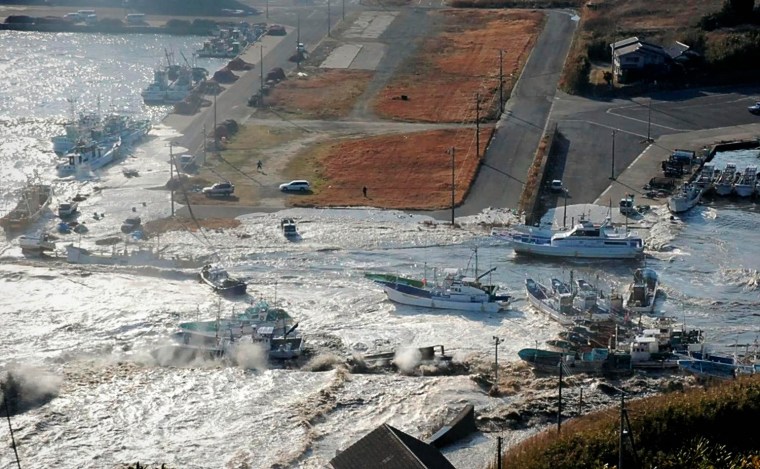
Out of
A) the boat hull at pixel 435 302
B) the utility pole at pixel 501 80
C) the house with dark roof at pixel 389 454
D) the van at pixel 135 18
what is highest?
the house with dark roof at pixel 389 454

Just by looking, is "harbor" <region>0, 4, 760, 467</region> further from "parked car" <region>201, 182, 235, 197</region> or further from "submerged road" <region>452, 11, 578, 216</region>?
"submerged road" <region>452, 11, 578, 216</region>

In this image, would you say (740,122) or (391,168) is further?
(740,122)

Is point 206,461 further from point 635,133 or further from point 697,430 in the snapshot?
point 635,133

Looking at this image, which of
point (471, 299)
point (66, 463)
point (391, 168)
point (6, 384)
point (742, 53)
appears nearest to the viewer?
point (66, 463)

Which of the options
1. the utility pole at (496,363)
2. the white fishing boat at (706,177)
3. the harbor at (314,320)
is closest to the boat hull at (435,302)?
the harbor at (314,320)

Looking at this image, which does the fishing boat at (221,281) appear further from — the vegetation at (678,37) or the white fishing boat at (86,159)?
the vegetation at (678,37)

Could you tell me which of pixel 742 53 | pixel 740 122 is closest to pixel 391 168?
pixel 740 122

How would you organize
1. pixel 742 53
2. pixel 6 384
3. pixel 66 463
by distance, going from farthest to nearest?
1. pixel 742 53
2. pixel 6 384
3. pixel 66 463
